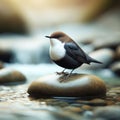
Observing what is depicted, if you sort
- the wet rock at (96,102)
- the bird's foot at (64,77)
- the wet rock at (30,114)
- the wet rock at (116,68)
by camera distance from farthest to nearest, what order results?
1. the wet rock at (116,68)
2. the bird's foot at (64,77)
3. the wet rock at (96,102)
4. the wet rock at (30,114)

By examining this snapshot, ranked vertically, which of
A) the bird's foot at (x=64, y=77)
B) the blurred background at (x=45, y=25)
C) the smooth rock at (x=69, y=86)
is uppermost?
the blurred background at (x=45, y=25)

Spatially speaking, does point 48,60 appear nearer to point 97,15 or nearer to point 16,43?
point 16,43

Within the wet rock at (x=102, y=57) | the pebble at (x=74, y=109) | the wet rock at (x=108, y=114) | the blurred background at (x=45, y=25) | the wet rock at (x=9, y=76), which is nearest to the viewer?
the wet rock at (x=108, y=114)

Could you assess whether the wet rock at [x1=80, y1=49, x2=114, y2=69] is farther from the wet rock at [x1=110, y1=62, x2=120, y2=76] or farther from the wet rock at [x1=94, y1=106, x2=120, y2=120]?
the wet rock at [x1=94, y1=106, x2=120, y2=120]

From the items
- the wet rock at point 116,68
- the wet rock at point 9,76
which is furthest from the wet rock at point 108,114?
the wet rock at point 116,68

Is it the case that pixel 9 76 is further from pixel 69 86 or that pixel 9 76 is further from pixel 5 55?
pixel 5 55

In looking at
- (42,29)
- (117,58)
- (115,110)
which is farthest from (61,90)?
(42,29)

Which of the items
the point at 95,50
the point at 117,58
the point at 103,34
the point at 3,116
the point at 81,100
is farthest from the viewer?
the point at 103,34

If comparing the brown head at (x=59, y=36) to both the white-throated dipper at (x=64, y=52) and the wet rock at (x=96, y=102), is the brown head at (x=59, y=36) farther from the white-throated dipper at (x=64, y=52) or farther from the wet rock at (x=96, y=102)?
the wet rock at (x=96, y=102)
